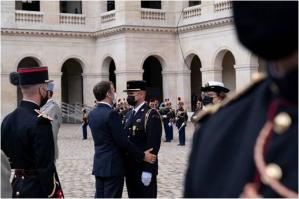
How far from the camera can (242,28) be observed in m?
1.46

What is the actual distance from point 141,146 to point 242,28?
572cm

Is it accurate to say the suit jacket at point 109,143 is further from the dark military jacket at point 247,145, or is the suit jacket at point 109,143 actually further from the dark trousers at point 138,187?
the dark military jacket at point 247,145

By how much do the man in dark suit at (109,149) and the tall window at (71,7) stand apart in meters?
32.6

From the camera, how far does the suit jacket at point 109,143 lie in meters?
6.49

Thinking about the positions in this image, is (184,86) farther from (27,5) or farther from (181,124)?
(181,124)

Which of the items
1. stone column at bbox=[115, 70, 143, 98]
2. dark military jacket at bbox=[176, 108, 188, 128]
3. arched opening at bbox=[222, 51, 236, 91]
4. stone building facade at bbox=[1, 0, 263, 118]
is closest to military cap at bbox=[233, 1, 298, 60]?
dark military jacket at bbox=[176, 108, 188, 128]

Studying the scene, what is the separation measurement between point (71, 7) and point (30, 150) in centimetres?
Answer: 3513

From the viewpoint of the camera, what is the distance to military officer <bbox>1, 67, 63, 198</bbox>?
4.73m

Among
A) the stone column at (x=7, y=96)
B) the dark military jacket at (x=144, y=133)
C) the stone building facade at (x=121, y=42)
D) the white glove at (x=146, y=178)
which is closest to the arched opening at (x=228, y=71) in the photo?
the stone building facade at (x=121, y=42)

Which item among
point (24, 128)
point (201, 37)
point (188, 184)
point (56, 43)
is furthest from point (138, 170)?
point (56, 43)

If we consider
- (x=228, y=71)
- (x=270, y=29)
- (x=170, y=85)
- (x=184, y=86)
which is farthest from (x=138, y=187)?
(x=228, y=71)

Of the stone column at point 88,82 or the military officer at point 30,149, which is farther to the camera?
the stone column at point 88,82

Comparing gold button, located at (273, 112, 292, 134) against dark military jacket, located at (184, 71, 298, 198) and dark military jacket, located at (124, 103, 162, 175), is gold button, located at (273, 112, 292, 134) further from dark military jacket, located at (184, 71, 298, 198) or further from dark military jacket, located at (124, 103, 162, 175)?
dark military jacket, located at (124, 103, 162, 175)

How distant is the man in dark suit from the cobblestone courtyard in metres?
1.89
